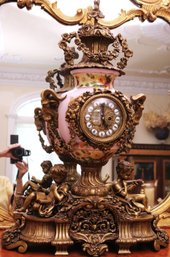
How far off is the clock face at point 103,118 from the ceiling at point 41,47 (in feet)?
0.76

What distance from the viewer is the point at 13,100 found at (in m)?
0.85

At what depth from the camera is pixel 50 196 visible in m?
0.69

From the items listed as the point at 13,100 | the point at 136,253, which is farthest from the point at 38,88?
the point at 136,253

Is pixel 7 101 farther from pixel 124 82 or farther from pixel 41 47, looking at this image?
pixel 124 82

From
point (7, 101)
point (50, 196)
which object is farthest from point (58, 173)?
point (7, 101)

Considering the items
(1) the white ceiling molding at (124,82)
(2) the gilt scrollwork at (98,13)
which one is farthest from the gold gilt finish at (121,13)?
(1) the white ceiling molding at (124,82)

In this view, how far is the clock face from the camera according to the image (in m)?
0.68

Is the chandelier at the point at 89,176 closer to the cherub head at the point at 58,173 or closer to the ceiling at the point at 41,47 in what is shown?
the cherub head at the point at 58,173

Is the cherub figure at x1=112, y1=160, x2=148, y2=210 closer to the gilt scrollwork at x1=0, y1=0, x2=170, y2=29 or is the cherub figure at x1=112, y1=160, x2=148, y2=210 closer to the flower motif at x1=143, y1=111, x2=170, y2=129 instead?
the flower motif at x1=143, y1=111, x2=170, y2=129

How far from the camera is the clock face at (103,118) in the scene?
0.68 m

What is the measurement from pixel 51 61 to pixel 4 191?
0.31 m

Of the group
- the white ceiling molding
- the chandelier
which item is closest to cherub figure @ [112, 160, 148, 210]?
the chandelier

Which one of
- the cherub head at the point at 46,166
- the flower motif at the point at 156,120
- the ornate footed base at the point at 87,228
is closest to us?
the ornate footed base at the point at 87,228

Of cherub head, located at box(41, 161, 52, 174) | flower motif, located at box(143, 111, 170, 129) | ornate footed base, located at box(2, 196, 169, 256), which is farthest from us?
flower motif, located at box(143, 111, 170, 129)
